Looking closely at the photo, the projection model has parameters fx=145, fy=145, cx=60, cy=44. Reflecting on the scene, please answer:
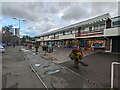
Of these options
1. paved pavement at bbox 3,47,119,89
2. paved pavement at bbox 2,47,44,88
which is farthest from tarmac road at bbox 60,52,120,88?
paved pavement at bbox 2,47,44,88

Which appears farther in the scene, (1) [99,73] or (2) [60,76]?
(1) [99,73]

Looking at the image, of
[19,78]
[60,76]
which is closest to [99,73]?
[60,76]

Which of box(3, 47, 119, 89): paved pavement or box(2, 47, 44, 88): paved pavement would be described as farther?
box(3, 47, 119, 89): paved pavement

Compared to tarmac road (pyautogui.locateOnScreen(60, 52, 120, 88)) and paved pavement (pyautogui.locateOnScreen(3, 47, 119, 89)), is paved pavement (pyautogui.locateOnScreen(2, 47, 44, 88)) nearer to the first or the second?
paved pavement (pyautogui.locateOnScreen(3, 47, 119, 89))

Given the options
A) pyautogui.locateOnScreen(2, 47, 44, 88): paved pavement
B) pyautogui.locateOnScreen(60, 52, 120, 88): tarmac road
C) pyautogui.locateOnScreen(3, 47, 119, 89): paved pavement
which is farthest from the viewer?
pyautogui.locateOnScreen(60, 52, 120, 88): tarmac road

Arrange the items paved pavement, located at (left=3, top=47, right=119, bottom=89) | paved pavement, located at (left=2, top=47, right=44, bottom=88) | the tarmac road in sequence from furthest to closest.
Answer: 1. the tarmac road
2. paved pavement, located at (left=3, top=47, right=119, bottom=89)
3. paved pavement, located at (left=2, top=47, right=44, bottom=88)

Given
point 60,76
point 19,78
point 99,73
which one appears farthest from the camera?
point 99,73

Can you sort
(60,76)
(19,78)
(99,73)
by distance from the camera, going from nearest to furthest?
(19,78) → (60,76) → (99,73)

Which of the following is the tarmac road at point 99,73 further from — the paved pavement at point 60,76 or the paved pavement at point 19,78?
the paved pavement at point 19,78

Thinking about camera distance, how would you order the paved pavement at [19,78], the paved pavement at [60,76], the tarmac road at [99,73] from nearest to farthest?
the paved pavement at [19,78] < the paved pavement at [60,76] < the tarmac road at [99,73]

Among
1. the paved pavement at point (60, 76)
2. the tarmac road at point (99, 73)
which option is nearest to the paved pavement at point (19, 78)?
the paved pavement at point (60, 76)

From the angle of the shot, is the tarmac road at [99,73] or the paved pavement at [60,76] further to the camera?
the tarmac road at [99,73]

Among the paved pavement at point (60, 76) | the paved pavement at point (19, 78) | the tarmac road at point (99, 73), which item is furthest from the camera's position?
the tarmac road at point (99, 73)

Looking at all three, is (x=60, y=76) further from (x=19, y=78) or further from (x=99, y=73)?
(x=99, y=73)
